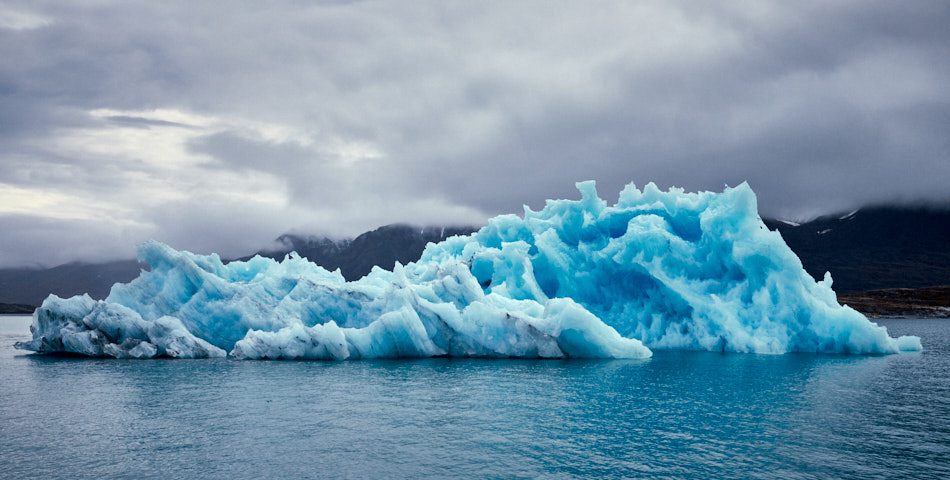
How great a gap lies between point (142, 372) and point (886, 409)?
24255 mm

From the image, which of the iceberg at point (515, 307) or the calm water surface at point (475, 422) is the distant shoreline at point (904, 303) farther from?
the calm water surface at point (475, 422)

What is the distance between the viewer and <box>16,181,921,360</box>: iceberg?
1062 inches

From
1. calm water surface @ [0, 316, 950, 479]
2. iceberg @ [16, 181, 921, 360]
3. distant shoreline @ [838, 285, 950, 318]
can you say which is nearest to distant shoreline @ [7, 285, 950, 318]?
distant shoreline @ [838, 285, 950, 318]

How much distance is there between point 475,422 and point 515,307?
13.9 m

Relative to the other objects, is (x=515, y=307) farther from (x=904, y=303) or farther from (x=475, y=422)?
(x=904, y=303)

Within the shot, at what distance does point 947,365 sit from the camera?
25.4 m

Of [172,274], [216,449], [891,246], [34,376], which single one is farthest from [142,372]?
[891,246]

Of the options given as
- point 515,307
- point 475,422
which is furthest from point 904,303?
point 475,422

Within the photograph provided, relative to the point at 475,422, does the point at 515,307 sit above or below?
above

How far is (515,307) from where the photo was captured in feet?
92.7

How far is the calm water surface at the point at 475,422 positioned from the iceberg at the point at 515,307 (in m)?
3.37

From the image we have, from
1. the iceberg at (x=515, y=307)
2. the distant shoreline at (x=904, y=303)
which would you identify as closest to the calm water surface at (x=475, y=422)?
the iceberg at (x=515, y=307)

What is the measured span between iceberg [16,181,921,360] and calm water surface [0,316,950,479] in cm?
337

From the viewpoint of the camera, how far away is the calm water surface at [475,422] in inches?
435
